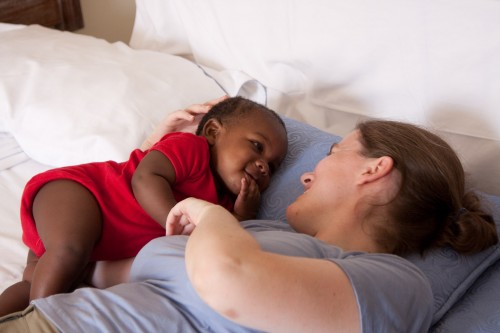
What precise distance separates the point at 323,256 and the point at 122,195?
0.53 meters

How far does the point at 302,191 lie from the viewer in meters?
1.30

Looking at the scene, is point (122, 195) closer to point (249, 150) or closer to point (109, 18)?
point (249, 150)

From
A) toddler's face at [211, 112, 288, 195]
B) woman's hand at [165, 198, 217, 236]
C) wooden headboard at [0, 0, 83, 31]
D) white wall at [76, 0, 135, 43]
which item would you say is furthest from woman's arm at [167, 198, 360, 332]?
white wall at [76, 0, 135, 43]

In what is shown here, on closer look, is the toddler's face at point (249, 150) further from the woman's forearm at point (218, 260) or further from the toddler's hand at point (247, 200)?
the woman's forearm at point (218, 260)

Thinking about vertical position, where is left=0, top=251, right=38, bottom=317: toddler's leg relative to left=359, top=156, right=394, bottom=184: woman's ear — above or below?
below

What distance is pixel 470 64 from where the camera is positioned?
139cm

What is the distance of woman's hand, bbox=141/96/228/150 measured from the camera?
149 centimetres

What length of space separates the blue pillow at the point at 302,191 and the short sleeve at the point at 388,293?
215mm

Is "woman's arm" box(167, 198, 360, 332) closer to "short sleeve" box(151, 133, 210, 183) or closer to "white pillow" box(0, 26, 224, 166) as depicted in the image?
"short sleeve" box(151, 133, 210, 183)

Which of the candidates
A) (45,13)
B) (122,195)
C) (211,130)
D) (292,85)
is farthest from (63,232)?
(45,13)

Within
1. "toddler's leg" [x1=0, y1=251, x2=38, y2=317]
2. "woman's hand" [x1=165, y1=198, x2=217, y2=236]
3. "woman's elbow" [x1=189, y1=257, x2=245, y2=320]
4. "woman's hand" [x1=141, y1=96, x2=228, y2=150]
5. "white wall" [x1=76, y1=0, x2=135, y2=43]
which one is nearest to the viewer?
"woman's elbow" [x1=189, y1=257, x2=245, y2=320]

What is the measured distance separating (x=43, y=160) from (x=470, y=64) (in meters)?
1.16

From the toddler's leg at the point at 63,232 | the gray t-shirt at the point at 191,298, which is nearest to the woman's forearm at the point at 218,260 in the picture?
the gray t-shirt at the point at 191,298

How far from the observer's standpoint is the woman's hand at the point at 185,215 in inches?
35.5
